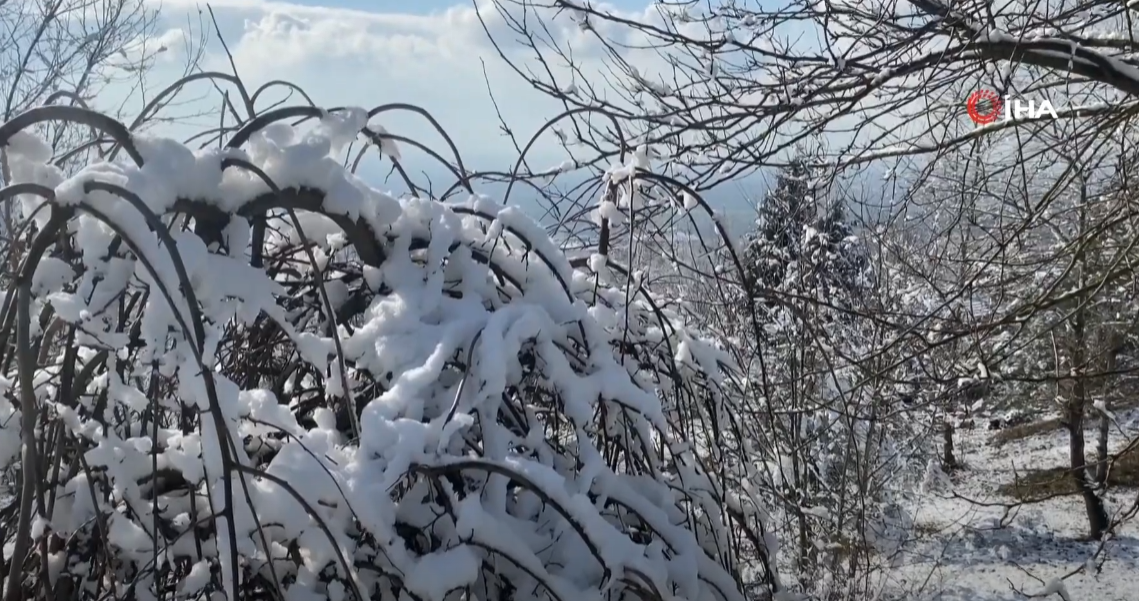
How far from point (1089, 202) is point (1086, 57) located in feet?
2.48

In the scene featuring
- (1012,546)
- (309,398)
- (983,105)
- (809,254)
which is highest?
(809,254)

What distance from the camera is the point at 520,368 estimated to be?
1.32 metres

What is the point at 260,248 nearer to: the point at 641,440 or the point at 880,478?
the point at 641,440

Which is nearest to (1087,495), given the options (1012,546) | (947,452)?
(1012,546)

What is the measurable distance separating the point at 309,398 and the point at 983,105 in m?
4.11

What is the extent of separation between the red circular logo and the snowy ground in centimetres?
626

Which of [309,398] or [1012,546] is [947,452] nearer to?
[1012,546]

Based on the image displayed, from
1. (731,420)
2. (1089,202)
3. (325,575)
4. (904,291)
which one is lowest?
(325,575)

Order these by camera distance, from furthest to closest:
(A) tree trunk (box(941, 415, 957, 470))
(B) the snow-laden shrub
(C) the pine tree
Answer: (A) tree trunk (box(941, 415, 957, 470))
(C) the pine tree
(B) the snow-laden shrub

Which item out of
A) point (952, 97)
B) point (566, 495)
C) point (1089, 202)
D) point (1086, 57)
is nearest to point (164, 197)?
point (566, 495)

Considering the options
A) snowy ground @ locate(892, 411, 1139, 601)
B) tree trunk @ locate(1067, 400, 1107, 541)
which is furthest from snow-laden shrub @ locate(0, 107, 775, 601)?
tree trunk @ locate(1067, 400, 1107, 541)

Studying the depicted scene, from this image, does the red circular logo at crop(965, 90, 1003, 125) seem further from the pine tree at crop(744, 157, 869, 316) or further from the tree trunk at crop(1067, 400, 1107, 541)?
the tree trunk at crop(1067, 400, 1107, 541)

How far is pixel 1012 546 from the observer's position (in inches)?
558

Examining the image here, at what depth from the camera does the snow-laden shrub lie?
1.02m
